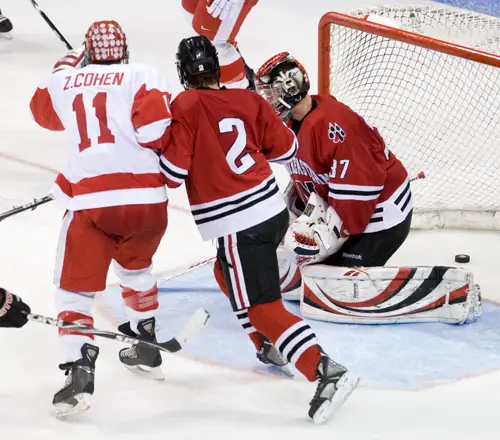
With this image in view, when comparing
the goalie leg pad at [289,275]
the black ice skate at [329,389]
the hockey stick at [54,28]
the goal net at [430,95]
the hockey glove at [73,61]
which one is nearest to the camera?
the black ice skate at [329,389]

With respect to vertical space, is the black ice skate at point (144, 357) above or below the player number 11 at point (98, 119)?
below

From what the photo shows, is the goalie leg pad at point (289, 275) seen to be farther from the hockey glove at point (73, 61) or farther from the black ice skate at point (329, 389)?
the hockey glove at point (73, 61)

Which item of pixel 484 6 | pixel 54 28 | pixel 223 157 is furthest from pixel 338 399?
pixel 484 6

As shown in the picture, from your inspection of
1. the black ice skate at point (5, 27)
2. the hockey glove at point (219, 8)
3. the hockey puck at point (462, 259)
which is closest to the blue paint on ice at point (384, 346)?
the hockey puck at point (462, 259)

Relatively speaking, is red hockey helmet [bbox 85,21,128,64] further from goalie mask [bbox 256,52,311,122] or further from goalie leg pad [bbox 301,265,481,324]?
goalie leg pad [bbox 301,265,481,324]

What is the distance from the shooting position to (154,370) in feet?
10.1

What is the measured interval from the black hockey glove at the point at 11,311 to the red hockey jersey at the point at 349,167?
3.41 ft

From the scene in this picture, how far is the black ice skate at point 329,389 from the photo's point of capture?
2766 mm

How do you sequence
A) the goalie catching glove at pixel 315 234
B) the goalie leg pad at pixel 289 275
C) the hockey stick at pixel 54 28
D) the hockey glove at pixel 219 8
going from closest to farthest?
the goalie catching glove at pixel 315 234 → the goalie leg pad at pixel 289 275 → the hockey glove at pixel 219 8 → the hockey stick at pixel 54 28

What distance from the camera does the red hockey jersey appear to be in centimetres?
337

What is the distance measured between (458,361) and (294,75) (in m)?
0.96

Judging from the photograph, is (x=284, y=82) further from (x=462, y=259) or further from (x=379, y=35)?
(x=462, y=259)

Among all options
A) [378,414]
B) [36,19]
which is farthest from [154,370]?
[36,19]

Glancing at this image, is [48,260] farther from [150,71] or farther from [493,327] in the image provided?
[493,327]
